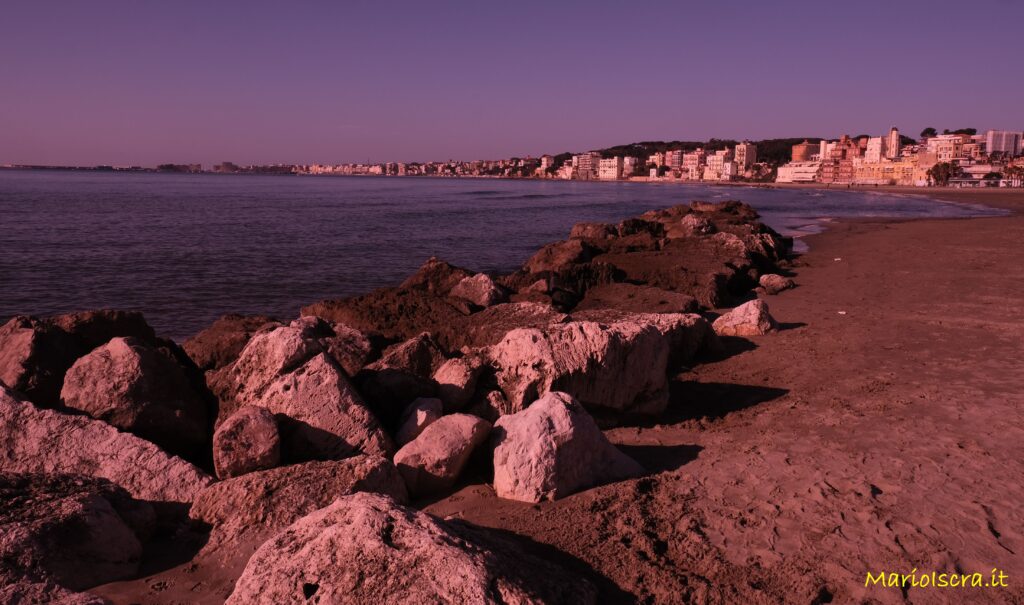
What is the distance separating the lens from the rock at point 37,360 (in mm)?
6051

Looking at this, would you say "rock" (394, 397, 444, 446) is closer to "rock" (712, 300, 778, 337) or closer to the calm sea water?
"rock" (712, 300, 778, 337)

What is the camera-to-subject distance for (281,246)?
85.7 feet

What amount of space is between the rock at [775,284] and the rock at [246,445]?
12.1 metres

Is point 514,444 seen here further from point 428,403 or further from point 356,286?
point 356,286

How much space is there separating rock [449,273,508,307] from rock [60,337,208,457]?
5.82 meters

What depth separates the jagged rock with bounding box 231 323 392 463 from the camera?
5422 mm

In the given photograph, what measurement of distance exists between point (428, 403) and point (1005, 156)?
541 ft

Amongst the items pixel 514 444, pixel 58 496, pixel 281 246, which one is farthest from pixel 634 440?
pixel 281 246

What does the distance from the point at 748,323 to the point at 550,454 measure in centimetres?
608

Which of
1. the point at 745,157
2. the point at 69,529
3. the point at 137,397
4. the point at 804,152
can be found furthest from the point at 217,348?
the point at 804,152

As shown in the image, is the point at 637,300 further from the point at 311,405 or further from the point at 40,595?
the point at 40,595

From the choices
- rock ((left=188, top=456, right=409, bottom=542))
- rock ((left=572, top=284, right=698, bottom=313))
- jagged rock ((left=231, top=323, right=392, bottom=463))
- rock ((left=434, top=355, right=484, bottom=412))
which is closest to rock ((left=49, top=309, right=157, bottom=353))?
jagged rock ((left=231, top=323, right=392, bottom=463))

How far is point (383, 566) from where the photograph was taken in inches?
126

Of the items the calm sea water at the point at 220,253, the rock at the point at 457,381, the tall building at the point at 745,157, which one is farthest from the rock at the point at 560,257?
the tall building at the point at 745,157
